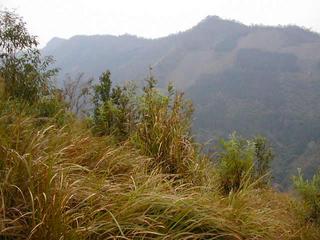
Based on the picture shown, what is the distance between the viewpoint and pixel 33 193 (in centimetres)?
269

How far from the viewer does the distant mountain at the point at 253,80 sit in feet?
332

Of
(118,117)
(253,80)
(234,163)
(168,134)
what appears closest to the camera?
(168,134)

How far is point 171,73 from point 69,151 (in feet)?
556

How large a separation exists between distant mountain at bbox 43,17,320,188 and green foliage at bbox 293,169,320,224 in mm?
64315

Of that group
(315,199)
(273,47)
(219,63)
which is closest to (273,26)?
(273,47)

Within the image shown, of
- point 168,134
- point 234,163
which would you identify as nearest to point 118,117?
point 168,134

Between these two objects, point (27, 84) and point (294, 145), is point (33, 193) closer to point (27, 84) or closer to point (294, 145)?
point (27, 84)

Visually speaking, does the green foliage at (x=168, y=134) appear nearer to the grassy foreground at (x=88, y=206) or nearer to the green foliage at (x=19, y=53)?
the grassy foreground at (x=88, y=206)

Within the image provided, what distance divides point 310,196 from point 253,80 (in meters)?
150

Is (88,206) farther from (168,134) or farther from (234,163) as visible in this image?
(234,163)

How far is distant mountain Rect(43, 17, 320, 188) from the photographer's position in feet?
332

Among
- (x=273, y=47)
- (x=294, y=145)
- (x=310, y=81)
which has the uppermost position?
(x=273, y=47)

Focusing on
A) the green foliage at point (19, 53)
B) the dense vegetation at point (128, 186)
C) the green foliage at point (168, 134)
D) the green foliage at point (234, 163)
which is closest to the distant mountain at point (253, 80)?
the green foliage at point (19, 53)

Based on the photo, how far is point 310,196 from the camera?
7.05m
